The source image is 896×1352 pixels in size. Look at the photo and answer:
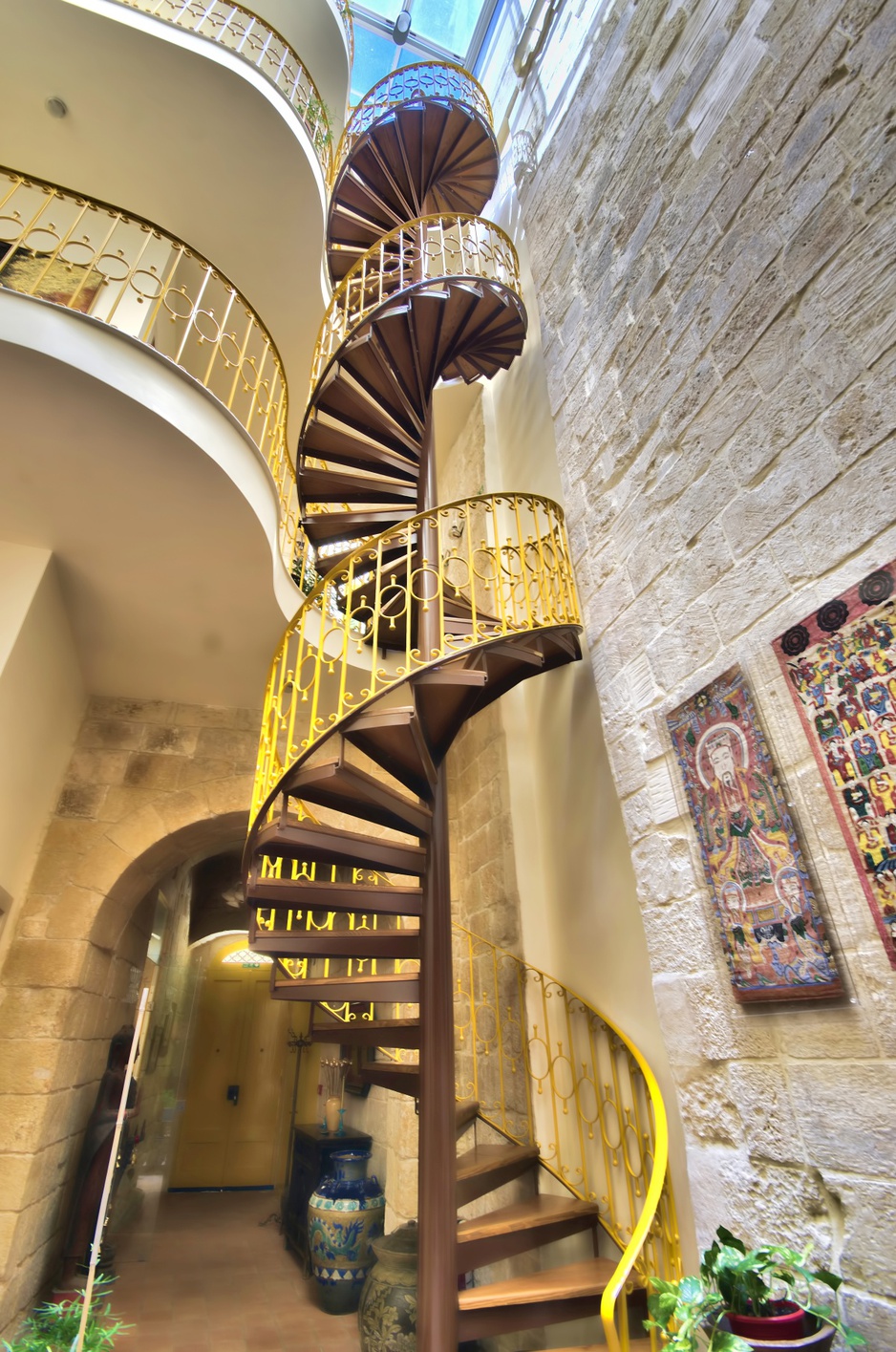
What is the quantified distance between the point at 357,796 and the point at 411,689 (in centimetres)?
46

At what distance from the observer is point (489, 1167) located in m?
2.58

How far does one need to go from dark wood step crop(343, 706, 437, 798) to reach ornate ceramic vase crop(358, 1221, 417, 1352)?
7.22ft

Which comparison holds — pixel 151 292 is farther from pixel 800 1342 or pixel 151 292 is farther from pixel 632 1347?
pixel 632 1347

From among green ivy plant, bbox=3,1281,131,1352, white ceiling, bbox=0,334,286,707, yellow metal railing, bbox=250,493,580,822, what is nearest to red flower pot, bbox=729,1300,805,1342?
yellow metal railing, bbox=250,493,580,822

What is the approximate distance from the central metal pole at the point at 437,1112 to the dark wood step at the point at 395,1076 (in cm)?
16

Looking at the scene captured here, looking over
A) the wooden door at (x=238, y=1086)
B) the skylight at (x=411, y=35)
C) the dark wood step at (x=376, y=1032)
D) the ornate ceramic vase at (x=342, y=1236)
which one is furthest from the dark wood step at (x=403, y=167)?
the wooden door at (x=238, y=1086)

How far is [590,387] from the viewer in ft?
8.94

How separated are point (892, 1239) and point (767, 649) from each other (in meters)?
1.20

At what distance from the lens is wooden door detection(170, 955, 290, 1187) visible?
6.54m

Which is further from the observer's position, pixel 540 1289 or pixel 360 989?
pixel 360 989

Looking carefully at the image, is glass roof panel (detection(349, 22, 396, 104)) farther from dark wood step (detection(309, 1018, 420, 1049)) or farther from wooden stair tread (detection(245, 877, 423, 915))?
dark wood step (detection(309, 1018, 420, 1049))

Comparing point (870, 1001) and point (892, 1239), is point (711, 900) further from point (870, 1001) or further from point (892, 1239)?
point (892, 1239)

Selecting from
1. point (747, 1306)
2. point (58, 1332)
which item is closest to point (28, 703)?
point (58, 1332)

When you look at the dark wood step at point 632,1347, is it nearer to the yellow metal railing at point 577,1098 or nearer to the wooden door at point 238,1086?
the yellow metal railing at point 577,1098
